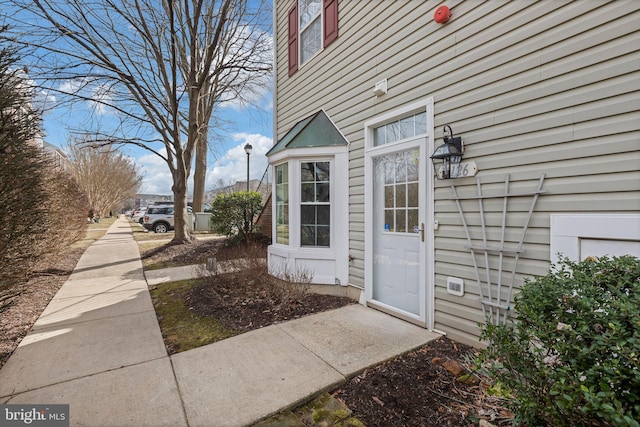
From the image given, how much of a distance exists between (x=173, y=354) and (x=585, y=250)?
3.76 m

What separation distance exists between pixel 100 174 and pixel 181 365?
31868 millimetres

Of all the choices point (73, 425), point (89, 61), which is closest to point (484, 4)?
point (73, 425)

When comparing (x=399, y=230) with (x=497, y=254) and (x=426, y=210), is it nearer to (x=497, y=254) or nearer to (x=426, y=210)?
(x=426, y=210)

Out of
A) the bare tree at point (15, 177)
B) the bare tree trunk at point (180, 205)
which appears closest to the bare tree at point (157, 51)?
the bare tree trunk at point (180, 205)

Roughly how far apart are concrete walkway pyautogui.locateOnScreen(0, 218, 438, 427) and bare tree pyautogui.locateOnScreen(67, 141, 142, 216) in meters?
23.7

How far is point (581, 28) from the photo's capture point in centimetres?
223

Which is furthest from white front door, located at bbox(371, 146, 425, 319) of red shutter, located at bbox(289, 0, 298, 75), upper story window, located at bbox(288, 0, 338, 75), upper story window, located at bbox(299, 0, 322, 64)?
red shutter, located at bbox(289, 0, 298, 75)

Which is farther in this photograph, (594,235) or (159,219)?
(159,219)

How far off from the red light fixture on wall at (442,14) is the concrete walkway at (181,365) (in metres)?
3.47

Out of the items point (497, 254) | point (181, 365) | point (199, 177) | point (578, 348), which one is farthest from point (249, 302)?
point (199, 177)

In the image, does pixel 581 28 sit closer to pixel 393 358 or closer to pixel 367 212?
pixel 367 212

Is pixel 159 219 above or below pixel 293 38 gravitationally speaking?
below

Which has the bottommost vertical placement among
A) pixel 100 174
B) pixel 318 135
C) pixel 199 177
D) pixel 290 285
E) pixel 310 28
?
pixel 290 285

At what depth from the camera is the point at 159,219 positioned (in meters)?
16.3
